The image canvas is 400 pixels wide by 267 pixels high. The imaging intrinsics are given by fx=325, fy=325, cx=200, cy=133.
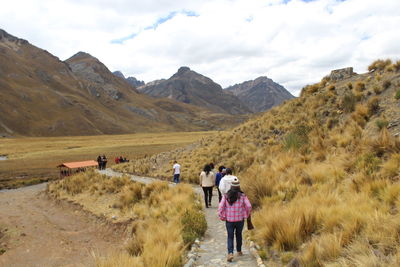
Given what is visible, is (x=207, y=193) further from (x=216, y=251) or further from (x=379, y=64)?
(x=379, y=64)

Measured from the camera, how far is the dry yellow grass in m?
7.32

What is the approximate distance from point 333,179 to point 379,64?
1649 cm

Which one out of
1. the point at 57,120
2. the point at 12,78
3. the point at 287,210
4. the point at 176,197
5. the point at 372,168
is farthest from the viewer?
the point at 12,78

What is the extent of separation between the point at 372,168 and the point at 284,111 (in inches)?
694

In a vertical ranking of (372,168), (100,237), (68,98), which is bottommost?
(100,237)

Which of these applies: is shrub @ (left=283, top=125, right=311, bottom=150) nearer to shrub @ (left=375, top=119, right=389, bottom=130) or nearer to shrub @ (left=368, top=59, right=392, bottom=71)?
shrub @ (left=375, top=119, right=389, bottom=130)

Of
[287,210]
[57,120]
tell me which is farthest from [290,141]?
[57,120]

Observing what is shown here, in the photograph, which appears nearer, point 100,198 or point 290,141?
point 290,141

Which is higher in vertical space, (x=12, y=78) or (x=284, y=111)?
(x=12, y=78)

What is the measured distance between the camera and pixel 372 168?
32.8 ft

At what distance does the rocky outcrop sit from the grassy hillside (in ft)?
8.32

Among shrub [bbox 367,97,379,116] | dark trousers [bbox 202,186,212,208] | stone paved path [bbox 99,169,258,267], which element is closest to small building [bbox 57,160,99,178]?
dark trousers [bbox 202,186,212,208]

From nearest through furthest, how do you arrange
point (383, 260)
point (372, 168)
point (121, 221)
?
1. point (383, 260)
2. point (372, 168)
3. point (121, 221)

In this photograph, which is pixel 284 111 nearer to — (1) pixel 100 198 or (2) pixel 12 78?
(1) pixel 100 198
